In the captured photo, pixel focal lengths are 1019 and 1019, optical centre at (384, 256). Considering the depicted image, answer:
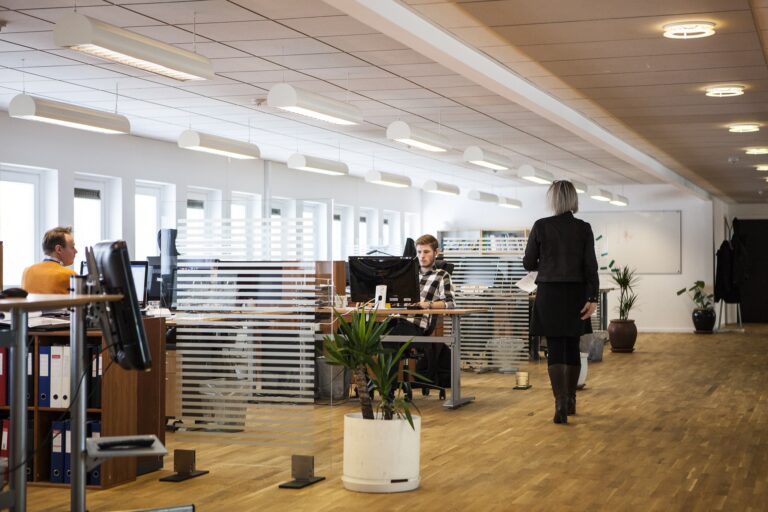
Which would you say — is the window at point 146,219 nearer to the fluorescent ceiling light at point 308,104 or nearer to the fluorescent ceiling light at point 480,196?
the fluorescent ceiling light at point 480,196

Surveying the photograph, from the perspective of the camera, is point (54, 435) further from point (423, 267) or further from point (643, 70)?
point (643, 70)

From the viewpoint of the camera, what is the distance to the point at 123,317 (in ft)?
11.4

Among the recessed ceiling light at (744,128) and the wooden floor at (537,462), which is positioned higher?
the recessed ceiling light at (744,128)

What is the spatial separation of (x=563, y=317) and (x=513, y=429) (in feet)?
2.67

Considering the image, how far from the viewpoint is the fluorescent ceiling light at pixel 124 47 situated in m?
4.95

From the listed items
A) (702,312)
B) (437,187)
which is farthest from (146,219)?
(702,312)

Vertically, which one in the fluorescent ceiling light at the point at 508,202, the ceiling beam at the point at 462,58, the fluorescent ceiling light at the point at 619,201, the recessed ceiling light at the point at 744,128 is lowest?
the fluorescent ceiling light at the point at 508,202

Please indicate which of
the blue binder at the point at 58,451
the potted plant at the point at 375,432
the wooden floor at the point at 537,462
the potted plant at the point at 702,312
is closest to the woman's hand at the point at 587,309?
the wooden floor at the point at 537,462

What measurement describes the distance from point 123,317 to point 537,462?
9.30 feet

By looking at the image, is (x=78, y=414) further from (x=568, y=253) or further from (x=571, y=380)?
(x=571, y=380)

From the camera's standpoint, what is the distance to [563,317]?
6.70 m

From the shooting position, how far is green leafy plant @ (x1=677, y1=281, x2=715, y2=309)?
17578 millimetres

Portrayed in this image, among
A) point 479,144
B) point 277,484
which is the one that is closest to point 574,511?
point 277,484

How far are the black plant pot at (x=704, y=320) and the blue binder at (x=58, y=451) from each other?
46.9 ft
